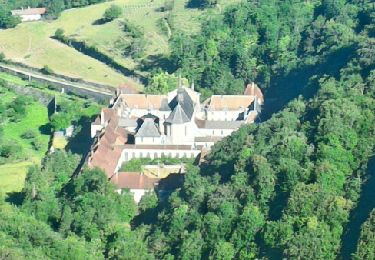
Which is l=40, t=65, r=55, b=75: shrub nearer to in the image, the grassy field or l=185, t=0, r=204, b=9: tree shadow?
the grassy field

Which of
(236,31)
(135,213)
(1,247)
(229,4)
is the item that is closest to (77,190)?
(135,213)

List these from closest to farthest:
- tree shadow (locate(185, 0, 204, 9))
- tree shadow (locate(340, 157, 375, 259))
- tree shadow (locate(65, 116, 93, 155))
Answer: tree shadow (locate(340, 157, 375, 259))
tree shadow (locate(65, 116, 93, 155))
tree shadow (locate(185, 0, 204, 9))

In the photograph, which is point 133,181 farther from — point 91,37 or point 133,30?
point 91,37

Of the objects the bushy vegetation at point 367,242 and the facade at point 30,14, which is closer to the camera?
the bushy vegetation at point 367,242

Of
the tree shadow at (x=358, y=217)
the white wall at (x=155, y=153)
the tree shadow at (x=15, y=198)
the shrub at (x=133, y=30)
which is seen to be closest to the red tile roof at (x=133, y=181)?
the white wall at (x=155, y=153)

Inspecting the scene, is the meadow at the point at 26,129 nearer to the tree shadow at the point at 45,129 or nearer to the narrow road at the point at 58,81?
the tree shadow at the point at 45,129

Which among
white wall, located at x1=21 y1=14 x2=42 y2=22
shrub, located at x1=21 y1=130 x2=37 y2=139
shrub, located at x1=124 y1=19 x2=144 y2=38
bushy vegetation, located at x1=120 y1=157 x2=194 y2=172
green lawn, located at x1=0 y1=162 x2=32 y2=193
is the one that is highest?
bushy vegetation, located at x1=120 y1=157 x2=194 y2=172

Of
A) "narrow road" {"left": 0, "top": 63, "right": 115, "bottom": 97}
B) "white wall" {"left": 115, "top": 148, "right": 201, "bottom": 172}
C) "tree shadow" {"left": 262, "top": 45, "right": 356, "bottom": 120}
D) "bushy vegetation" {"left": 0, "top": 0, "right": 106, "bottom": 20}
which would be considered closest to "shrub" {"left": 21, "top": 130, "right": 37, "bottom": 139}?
"narrow road" {"left": 0, "top": 63, "right": 115, "bottom": 97}
